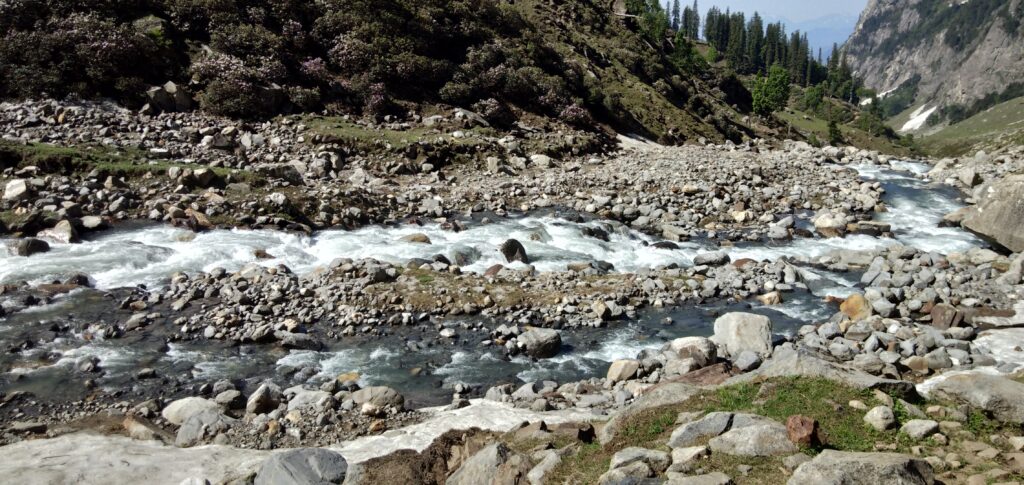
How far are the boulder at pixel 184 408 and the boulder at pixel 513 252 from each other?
42.2ft

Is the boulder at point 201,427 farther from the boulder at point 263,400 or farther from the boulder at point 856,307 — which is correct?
the boulder at point 856,307

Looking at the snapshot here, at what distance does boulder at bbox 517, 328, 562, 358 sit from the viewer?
1709 centimetres

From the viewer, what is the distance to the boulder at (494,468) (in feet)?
29.1

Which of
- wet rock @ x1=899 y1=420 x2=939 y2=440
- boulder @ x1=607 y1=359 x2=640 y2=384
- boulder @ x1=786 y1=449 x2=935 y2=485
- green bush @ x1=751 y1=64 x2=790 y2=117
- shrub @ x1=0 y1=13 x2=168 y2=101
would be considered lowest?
boulder @ x1=607 y1=359 x2=640 y2=384

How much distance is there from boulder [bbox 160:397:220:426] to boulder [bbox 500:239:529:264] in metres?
12.9

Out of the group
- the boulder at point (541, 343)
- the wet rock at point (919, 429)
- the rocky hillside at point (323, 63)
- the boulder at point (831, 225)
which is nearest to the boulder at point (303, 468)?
the boulder at point (541, 343)

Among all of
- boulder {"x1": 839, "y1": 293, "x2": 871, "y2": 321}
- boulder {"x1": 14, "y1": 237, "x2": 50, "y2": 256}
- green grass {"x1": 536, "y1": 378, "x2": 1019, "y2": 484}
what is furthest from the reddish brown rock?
boulder {"x1": 14, "y1": 237, "x2": 50, "y2": 256}

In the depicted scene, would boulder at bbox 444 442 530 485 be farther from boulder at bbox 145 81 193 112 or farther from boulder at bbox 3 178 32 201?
boulder at bbox 145 81 193 112

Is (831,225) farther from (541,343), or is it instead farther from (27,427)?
(27,427)

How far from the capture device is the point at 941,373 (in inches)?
588

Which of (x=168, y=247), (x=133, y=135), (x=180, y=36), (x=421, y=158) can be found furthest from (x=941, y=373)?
(x=180, y=36)

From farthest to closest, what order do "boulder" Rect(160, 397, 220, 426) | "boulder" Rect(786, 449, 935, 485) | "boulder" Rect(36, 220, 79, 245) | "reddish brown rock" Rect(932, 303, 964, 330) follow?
"boulder" Rect(36, 220, 79, 245)
"reddish brown rock" Rect(932, 303, 964, 330)
"boulder" Rect(160, 397, 220, 426)
"boulder" Rect(786, 449, 935, 485)

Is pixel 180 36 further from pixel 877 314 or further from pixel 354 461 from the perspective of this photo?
pixel 877 314

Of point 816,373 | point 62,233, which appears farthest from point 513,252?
point 62,233
